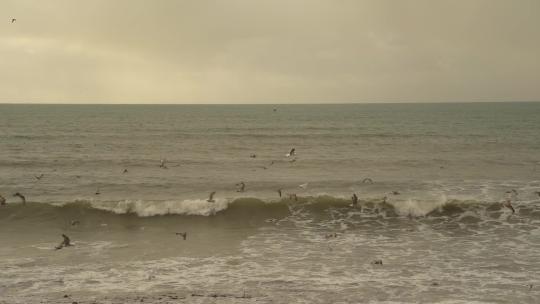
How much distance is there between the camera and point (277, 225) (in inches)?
1054

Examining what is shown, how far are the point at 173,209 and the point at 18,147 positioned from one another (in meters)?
34.9

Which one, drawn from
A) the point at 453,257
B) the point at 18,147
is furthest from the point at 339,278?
the point at 18,147

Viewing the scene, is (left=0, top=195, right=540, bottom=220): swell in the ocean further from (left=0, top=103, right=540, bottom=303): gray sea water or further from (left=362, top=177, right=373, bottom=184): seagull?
(left=362, top=177, right=373, bottom=184): seagull

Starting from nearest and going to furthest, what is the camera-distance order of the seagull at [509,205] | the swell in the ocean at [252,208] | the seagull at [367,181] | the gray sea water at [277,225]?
the gray sea water at [277,225] → the seagull at [509,205] → the swell in the ocean at [252,208] → the seagull at [367,181]

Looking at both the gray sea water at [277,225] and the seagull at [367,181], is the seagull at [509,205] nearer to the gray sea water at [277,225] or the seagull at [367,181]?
the gray sea water at [277,225]

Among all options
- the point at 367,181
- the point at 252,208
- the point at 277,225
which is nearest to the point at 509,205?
the point at 367,181

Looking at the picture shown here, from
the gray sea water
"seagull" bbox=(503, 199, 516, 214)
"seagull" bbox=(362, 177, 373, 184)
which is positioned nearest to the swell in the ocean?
the gray sea water

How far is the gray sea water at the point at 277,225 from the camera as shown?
17766 mm

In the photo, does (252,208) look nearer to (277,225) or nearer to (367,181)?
(277,225)

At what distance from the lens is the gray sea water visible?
1777cm

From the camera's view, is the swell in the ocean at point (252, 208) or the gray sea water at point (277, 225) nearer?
the gray sea water at point (277, 225)

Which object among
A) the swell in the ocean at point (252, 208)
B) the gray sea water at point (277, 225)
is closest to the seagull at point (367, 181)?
the gray sea water at point (277, 225)

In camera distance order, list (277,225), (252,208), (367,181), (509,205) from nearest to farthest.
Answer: (277,225)
(509,205)
(252,208)
(367,181)

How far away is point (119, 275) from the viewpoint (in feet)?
61.6
